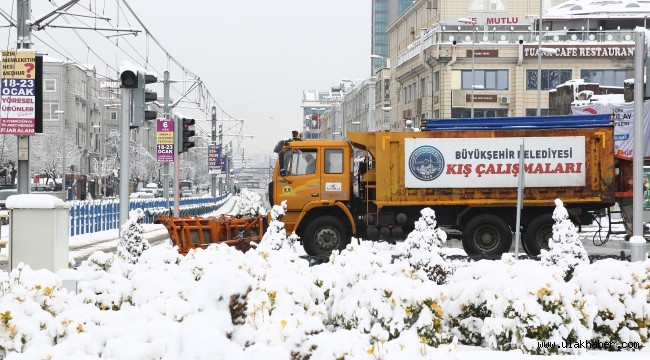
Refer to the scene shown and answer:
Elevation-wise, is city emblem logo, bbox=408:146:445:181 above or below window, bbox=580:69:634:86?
below

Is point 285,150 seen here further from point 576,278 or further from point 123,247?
point 576,278

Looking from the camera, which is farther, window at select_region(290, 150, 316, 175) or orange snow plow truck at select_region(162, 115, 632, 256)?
window at select_region(290, 150, 316, 175)

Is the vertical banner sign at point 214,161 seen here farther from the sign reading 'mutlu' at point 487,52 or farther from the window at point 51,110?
the window at point 51,110

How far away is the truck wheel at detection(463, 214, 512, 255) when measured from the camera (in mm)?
18922

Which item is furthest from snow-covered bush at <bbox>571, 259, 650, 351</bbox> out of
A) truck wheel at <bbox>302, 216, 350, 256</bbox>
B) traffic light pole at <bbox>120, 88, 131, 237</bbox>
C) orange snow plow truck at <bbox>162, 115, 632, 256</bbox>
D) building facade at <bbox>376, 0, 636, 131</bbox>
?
building facade at <bbox>376, 0, 636, 131</bbox>

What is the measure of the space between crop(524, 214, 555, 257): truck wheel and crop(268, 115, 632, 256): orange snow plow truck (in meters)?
0.02

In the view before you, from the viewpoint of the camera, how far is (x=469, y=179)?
1903cm

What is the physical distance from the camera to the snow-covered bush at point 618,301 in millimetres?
8039

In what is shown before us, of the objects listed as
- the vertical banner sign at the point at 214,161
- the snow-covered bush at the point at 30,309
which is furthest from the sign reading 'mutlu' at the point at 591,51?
the snow-covered bush at the point at 30,309

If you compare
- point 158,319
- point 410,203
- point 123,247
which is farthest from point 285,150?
point 158,319

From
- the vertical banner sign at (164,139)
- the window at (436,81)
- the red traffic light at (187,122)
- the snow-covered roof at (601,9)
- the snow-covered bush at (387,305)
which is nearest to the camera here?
the snow-covered bush at (387,305)

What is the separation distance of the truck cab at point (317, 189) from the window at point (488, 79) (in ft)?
189

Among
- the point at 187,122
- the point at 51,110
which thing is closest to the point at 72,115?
the point at 51,110

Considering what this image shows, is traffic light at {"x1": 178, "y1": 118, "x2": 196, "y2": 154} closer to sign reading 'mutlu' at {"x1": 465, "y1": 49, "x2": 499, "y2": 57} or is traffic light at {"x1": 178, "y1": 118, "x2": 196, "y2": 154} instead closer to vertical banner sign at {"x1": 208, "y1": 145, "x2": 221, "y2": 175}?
vertical banner sign at {"x1": 208, "y1": 145, "x2": 221, "y2": 175}
